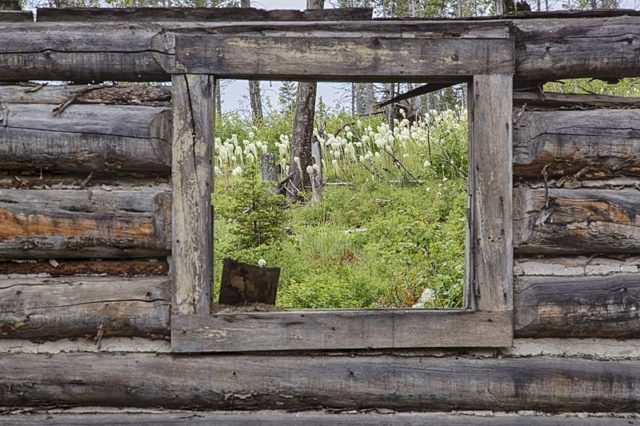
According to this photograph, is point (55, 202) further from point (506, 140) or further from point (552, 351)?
point (552, 351)

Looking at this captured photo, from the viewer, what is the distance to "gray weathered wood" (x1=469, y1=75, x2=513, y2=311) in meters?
3.49

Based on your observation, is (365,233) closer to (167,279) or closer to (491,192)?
(491,192)

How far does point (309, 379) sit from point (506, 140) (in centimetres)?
157

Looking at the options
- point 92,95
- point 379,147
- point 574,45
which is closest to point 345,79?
point 574,45

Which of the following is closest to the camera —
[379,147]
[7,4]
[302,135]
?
[7,4]

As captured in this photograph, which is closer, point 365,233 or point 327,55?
point 327,55

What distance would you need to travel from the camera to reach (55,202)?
3527 millimetres

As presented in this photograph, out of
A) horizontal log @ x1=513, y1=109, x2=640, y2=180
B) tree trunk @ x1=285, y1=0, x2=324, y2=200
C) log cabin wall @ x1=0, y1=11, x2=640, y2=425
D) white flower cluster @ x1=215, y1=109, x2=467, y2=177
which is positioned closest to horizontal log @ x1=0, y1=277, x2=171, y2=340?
log cabin wall @ x1=0, y1=11, x2=640, y2=425

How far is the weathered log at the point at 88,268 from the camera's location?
3.63 m

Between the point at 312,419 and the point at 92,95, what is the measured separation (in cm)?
202

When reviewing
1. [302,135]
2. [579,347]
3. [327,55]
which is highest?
[327,55]

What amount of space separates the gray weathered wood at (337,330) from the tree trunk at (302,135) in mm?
6164

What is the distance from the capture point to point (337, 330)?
352 centimetres

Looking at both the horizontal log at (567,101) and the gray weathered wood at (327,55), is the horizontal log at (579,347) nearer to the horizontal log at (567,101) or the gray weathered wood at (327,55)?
the horizontal log at (567,101)
